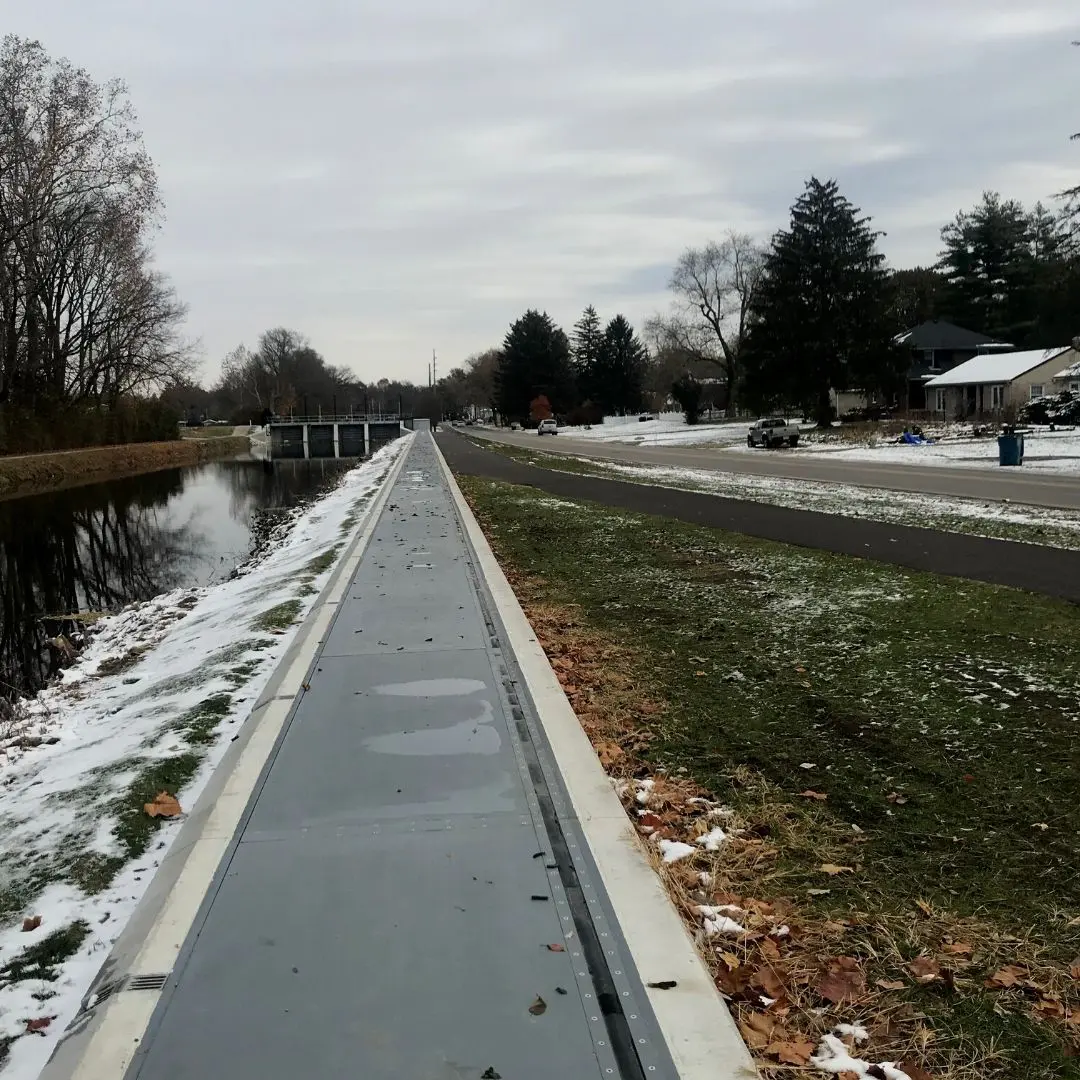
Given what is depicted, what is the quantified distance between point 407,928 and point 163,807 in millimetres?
1831

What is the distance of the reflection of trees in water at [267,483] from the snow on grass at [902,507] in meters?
14.4

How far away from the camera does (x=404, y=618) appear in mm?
8234

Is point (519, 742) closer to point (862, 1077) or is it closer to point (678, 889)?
point (678, 889)

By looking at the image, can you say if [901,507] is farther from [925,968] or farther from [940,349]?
[940,349]

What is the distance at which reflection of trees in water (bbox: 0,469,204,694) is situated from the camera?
41.8ft

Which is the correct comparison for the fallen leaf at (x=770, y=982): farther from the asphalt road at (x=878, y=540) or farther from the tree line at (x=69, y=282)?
the tree line at (x=69, y=282)

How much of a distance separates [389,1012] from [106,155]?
4701 centimetres

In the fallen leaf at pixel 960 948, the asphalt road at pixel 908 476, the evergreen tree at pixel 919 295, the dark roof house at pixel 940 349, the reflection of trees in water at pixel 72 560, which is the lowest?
the reflection of trees in water at pixel 72 560

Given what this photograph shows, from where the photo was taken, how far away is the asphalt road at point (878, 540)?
30.3 ft

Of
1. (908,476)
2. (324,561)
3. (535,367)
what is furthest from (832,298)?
(535,367)

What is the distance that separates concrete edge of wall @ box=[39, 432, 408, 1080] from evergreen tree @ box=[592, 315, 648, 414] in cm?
9896

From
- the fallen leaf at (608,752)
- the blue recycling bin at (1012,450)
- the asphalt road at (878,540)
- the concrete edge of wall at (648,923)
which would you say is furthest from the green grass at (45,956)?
the blue recycling bin at (1012,450)

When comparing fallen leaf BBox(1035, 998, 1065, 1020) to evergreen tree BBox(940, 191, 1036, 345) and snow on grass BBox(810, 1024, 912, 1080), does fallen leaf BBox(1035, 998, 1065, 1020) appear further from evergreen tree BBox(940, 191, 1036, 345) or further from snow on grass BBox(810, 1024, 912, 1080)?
evergreen tree BBox(940, 191, 1036, 345)

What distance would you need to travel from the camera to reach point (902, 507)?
15.9 m
